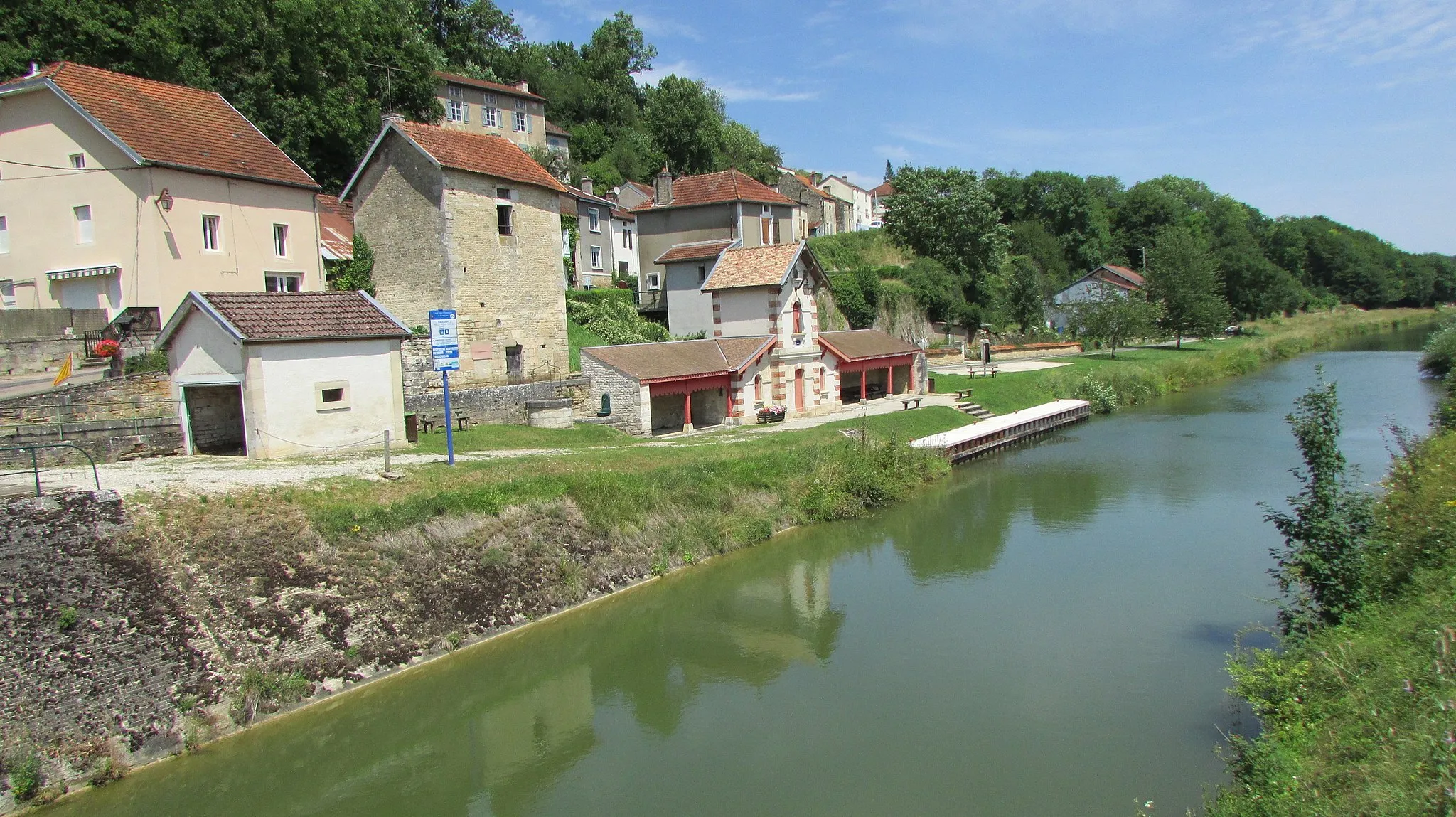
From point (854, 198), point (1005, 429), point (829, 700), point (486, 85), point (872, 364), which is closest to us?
point (829, 700)

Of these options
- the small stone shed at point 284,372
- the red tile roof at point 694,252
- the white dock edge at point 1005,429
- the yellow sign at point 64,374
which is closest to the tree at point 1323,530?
the white dock edge at point 1005,429

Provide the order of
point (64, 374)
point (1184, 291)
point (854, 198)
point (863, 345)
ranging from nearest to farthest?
1. point (64, 374)
2. point (863, 345)
3. point (1184, 291)
4. point (854, 198)

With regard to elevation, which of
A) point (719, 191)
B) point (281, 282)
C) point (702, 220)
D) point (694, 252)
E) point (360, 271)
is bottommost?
point (281, 282)

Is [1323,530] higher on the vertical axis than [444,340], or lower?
lower

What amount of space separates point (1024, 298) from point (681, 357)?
36.9 m

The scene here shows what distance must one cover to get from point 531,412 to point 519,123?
35.4 m

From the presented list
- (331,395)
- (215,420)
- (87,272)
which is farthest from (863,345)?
(87,272)

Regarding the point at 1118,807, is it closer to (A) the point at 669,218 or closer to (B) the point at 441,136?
(B) the point at 441,136

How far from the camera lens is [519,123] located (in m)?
56.4

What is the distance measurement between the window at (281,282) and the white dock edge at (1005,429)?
791 inches

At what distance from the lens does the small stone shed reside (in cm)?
1842

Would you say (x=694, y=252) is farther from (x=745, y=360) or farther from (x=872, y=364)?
(x=745, y=360)

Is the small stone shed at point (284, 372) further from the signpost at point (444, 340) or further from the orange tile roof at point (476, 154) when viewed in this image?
the orange tile roof at point (476, 154)

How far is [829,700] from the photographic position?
12797 mm
